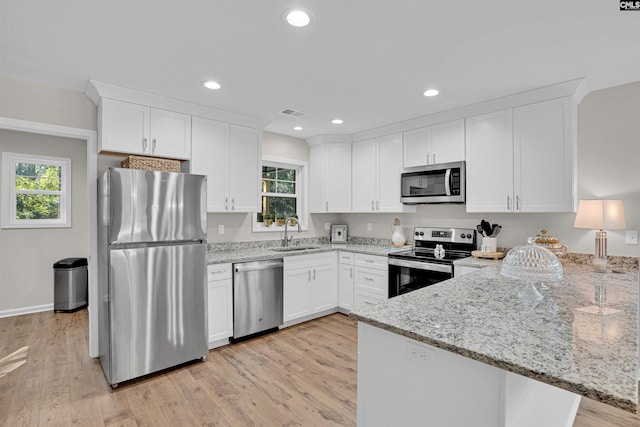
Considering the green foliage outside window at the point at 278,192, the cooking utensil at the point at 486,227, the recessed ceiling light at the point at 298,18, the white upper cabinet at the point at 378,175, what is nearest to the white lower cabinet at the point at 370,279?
the white upper cabinet at the point at 378,175

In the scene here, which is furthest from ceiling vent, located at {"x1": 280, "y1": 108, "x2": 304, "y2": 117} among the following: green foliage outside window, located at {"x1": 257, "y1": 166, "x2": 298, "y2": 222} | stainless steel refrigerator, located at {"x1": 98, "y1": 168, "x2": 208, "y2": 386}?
stainless steel refrigerator, located at {"x1": 98, "y1": 168, "x2": 208, "y2": 386}

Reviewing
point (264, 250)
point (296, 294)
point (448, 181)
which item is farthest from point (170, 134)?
point (448, 181)

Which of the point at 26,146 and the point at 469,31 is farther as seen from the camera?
the point at 26,146

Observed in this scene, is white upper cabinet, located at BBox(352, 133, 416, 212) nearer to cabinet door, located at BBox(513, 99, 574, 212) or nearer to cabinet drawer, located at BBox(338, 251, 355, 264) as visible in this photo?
cabinet drawer, located at BBox(338, 251, 355, 264)

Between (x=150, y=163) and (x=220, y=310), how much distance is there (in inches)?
60.6

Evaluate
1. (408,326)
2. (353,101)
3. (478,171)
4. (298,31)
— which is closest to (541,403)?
(408,326)

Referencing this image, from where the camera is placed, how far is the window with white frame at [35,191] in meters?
4.31

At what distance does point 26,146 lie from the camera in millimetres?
4391

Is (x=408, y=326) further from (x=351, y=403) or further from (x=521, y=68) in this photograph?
(x=521, y=68)

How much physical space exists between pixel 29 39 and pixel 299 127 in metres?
2.64

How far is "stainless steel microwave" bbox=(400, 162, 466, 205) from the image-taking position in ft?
11.5

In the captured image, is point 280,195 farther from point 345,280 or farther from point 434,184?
point 434,184

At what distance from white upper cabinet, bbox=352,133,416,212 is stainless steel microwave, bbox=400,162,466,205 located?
14 cm

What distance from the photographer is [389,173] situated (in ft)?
13.5
